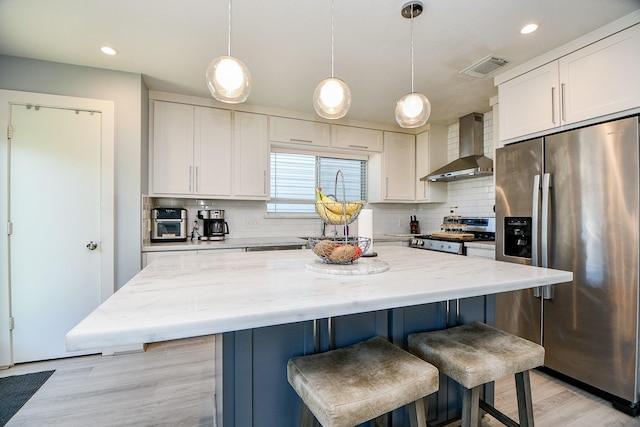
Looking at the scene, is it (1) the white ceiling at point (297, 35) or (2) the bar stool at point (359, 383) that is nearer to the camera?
(2) the bar stool at point (359, 383)

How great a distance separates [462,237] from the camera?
124 inches

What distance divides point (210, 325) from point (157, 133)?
292 cm

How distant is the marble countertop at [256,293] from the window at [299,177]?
8.05ft

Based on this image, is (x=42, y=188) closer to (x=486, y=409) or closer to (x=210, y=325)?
(x=210, y=325)

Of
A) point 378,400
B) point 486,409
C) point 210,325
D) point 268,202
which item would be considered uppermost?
point 268,202

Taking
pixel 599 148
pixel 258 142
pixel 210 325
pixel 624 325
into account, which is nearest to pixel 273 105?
pixel 258 142

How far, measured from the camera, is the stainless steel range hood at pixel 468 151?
3.32 m

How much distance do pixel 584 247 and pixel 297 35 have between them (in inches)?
94.4

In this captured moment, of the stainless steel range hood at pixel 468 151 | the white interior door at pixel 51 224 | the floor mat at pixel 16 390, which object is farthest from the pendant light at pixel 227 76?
the stainless steel range hood at pixel 468 151

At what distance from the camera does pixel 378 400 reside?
82 cm

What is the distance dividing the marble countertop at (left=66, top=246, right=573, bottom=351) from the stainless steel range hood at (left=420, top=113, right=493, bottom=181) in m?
2.22

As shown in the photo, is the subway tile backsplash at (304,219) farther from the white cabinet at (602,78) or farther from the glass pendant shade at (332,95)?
the glass pendant shade at (332,95)

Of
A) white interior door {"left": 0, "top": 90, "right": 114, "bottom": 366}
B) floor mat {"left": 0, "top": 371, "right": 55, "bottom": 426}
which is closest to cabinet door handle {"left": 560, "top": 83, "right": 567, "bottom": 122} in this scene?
white interior door {"left": 0, "top": 90, "right": 114, "bottom": 366}

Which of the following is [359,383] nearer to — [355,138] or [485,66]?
[485,66]
